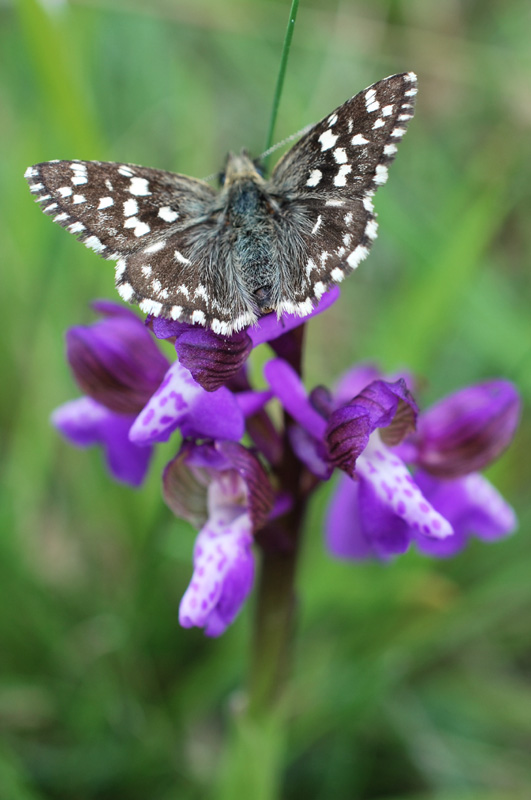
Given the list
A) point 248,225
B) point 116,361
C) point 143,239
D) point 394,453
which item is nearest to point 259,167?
point 248,225

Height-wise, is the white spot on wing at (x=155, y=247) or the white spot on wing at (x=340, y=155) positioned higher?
the white spot on wing at (x=340, y=155)

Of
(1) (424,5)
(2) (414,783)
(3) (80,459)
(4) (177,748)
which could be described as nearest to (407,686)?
(2) (414,783)

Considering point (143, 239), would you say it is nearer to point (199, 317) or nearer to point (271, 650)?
point (199, 317)

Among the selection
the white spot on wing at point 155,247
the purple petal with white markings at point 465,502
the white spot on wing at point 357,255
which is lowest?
the purple petal with white markings at point 465,502

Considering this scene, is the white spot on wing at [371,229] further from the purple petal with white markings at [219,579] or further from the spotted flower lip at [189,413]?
the purple petal with white markings at [219,579]

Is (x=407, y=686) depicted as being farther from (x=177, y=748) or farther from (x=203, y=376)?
(x=203, y=376)

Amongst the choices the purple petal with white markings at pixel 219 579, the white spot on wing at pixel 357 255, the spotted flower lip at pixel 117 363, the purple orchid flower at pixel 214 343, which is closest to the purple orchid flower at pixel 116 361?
the spotted flower lip at pixel 117 363

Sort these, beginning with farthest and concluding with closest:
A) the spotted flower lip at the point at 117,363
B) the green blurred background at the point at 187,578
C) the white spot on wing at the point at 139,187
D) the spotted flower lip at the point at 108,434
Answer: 1. the green blurred background at the point at 187,578
2. the spotted flower lip at the point at 108,434
3. the spotted flower lip at the point at 117,363
4. the white spot on wing at the point at 139,187
